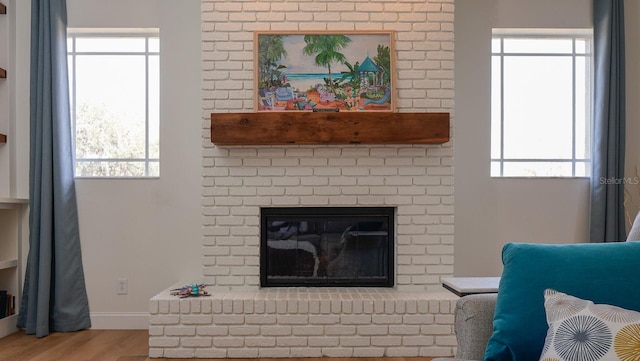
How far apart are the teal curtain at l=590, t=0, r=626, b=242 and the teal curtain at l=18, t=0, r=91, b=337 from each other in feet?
13.2

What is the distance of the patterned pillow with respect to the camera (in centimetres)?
131

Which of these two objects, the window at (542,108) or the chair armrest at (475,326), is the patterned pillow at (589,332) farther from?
the window at (542,108)

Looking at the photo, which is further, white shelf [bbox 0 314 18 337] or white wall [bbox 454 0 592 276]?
white wall [bbox 454 0 592 276]

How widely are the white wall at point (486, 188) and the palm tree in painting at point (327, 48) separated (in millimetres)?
1040

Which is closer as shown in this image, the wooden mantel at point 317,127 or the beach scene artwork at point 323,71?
the wooden mantel at point 317,127

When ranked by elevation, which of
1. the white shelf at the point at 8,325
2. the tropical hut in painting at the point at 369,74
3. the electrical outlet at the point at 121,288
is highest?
the tropical hut in painting at the point at 369,74

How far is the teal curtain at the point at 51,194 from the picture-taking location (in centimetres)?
384

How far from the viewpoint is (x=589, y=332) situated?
1.36 metres

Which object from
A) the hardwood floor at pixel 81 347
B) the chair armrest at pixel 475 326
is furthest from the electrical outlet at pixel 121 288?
the chair armrest at pixel 475 326

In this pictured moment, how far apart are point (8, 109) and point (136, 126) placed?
925 mm

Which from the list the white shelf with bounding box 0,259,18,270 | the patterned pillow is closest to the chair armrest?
the patterned pillow

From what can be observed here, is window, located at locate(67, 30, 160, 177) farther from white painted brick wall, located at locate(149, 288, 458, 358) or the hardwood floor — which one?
white painted brick wall, located at locate(149, 288, 458, 358)

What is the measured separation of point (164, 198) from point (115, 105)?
2.92 feet

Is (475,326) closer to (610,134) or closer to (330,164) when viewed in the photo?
(330,164)
